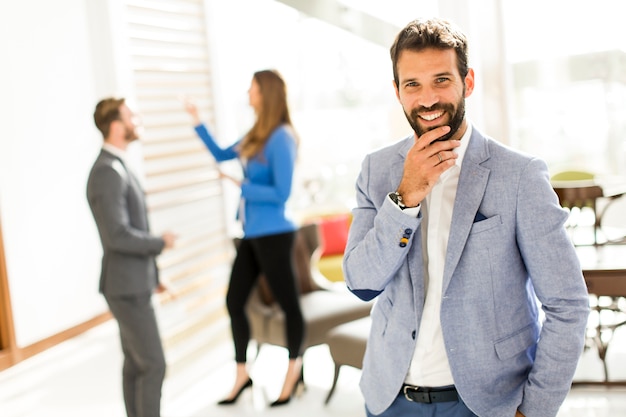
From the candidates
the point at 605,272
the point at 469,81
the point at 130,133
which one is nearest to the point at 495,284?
the point at 469,81

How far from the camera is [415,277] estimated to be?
61.6 inches

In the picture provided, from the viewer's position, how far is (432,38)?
1.49 m

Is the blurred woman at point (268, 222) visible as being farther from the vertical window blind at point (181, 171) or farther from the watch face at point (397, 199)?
the watch face at point (397, 199)

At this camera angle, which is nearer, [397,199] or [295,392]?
[397,199]

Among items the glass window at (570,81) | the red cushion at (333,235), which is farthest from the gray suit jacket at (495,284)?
the red cushion at (333,235)

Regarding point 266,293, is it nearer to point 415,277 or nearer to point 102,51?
point 102,51

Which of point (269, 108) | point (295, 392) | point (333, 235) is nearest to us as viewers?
point (269, 108)

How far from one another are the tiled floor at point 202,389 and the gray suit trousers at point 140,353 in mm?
753

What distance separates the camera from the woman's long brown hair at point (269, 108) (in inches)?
154

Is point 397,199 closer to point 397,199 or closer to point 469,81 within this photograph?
point 397,199

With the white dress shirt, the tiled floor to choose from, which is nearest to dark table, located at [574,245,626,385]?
the tiled floor

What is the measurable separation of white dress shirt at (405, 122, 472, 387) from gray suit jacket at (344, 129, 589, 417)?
3 cm

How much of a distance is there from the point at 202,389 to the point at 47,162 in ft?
8.37

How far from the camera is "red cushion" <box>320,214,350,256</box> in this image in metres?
6.24
